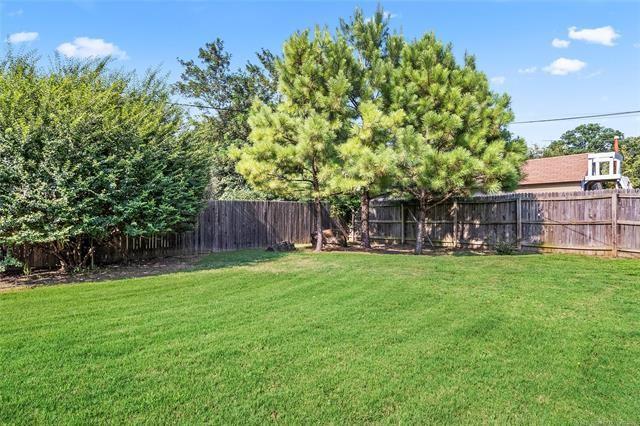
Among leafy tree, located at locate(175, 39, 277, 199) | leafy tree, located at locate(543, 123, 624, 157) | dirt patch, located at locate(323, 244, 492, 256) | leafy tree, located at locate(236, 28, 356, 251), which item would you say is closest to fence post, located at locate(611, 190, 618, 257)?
dirt patch, located at locate(323, 244, 492, 256)

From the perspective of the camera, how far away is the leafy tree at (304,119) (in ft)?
35.3

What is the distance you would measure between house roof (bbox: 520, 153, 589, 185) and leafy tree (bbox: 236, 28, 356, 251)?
12229 millimetres

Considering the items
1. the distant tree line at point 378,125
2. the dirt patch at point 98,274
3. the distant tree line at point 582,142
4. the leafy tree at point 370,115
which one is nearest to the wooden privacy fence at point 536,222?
the distant tree line at point 378,125

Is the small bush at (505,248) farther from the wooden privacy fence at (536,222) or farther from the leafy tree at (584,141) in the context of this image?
the leafy tree at (584,141)

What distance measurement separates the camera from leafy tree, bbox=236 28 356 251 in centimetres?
1075

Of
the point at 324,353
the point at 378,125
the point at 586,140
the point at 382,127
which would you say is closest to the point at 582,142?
the point at 586,140

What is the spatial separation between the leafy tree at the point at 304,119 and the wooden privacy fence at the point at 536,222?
432cm

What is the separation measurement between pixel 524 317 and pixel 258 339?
2.88 m

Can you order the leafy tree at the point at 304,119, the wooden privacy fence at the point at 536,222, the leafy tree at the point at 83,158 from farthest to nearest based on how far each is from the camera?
the leafy tree at the point at 304,119
the wooden privacy fence at the point at 536,222
the leafy tree at the point at 83,158

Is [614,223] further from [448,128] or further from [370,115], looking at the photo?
[370,115]

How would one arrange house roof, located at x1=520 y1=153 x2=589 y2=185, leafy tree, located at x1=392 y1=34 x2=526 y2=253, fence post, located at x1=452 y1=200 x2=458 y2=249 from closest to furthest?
1. leafy tree, located at x1=392 y1=34 x2=526 y2=253
2. fence post, located at x1=452 y1=200 x2=458 y2=249
3. house roof, located at x1=520 y1=153 x2=589 y2=185

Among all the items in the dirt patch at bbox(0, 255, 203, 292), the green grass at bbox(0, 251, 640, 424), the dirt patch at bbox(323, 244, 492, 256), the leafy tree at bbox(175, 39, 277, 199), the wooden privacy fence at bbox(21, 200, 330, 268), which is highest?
the leafy tree at bbox(175, 39, 277, 199)

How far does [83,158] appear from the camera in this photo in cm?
671

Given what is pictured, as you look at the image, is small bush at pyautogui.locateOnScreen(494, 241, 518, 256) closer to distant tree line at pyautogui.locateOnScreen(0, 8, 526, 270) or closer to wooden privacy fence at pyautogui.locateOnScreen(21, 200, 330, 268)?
distant tree line at pyautogui.locateOnScreen(0, 8, 526, 270)
